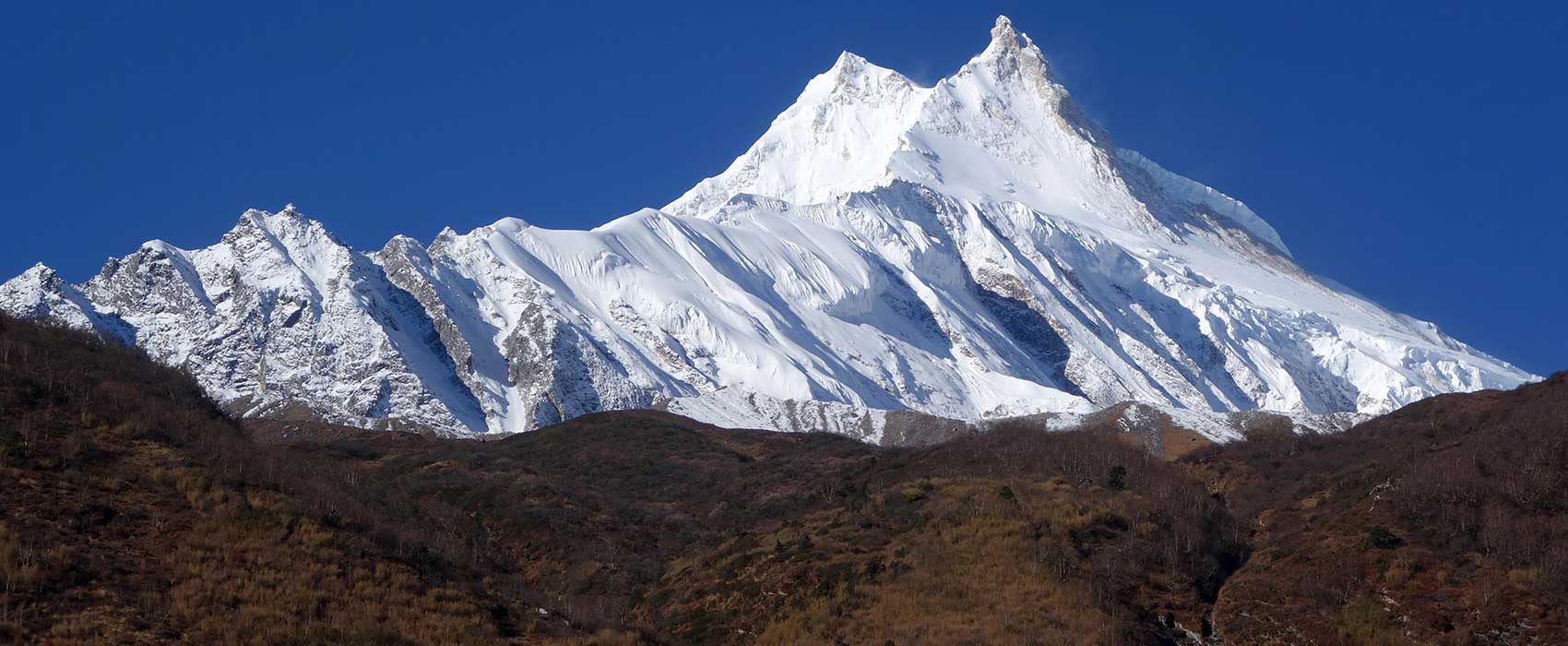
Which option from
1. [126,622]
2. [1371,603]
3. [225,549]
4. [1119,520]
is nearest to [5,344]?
[225,549]

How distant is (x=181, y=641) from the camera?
123ft

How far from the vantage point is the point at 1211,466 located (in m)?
90.0

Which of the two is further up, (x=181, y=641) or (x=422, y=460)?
(x=422, y=460)

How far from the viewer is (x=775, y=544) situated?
6475 cm

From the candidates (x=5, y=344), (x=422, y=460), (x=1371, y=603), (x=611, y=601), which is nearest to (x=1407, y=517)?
(x=1371, y=603)

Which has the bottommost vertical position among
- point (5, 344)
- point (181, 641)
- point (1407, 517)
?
point (181, 641)

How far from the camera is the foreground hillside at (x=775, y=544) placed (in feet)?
137

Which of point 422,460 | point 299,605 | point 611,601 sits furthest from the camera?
point 422,460

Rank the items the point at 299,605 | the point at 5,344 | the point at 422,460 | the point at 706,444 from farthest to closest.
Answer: the point at 706,444 < the point at 422,460 < the point at 5,344 < the point at 299,605

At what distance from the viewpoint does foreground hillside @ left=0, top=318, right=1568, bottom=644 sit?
41.8 meters

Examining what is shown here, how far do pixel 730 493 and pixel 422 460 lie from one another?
22219mm

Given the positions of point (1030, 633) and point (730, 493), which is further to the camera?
point (730, 493)

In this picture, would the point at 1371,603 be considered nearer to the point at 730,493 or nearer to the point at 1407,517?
the point at 1407,517

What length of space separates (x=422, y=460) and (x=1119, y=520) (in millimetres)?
51016
